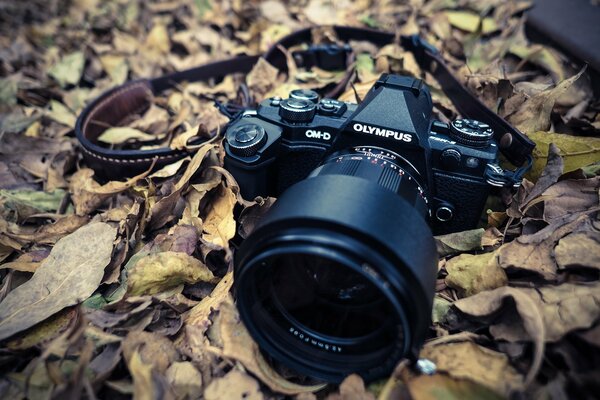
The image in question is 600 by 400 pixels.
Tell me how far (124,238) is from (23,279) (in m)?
0.20

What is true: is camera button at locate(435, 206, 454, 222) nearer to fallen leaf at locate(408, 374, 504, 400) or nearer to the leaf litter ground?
the leaf litter ground

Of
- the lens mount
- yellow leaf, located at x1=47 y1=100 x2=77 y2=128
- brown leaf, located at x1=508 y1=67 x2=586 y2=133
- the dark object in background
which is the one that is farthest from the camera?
yellow leaf, located at x1=47 y1=100 x2=77 y2=128

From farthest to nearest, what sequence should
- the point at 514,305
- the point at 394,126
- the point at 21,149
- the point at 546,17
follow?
the point at 546,17, the point at 21,149, the point at 394,126, the point at 514,305

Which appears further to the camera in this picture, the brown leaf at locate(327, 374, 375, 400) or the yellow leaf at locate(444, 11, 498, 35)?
the yellow leaf at locate(444, 11, 498, 35)

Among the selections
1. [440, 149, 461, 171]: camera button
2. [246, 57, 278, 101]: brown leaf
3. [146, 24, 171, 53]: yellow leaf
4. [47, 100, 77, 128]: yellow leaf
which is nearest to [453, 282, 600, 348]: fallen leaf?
[440, 149, 461, 171]: camera button

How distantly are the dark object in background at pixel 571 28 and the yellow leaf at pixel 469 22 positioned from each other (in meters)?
0.11

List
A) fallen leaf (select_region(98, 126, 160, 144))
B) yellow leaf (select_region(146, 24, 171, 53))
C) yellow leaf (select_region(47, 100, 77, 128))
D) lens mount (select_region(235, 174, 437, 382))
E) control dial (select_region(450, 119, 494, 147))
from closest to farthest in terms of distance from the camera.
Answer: lens mount (select_region(235, 174, 437, 382)) < control dial (select_region(450, 119, 494, 147)) < fallen leaf (select_region(98, 126, 160, 144)) < yellow leaf (select_region(47, 100, 77, 128)) < yellow leaf (select_region(146, 24, 171, 53))

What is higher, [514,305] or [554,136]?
[554,136]

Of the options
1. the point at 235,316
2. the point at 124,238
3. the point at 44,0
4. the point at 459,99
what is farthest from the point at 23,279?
the point at 44,0

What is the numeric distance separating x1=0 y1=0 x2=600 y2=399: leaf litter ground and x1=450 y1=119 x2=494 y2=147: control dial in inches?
5.2

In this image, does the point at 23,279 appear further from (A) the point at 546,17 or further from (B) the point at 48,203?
(A) the point at 546,17

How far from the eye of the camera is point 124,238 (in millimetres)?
919

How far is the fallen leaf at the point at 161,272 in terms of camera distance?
799 mm

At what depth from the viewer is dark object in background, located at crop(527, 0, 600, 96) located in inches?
44.0
